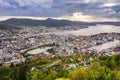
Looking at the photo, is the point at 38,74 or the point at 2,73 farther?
the point at 2,73

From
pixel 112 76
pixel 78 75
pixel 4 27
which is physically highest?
pixel 112 76

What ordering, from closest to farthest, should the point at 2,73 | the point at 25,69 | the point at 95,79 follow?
the point at 95,79, the point at 25,69, the point at 2,73

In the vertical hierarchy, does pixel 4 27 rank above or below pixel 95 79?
below

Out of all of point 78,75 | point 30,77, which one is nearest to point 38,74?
point 30,77

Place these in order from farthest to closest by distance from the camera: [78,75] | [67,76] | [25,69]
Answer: [25,69] < [67,76] < [78,75]

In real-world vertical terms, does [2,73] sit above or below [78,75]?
below

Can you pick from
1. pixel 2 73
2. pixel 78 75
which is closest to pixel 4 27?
pixel 2 73

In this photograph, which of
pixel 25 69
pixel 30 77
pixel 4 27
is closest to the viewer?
pixel 30 77

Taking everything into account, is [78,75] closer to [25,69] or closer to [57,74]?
[57,74]

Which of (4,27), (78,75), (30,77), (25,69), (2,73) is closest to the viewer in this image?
(78,75)
